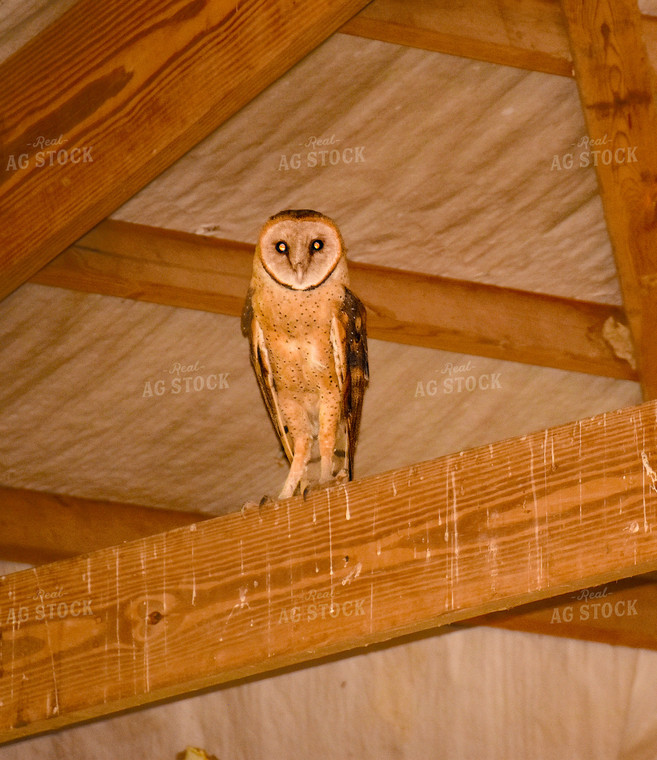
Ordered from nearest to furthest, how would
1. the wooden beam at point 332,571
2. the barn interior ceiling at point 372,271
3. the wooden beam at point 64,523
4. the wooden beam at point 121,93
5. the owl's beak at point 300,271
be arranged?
the wooden beam at point 332,571
the wooden beam at point 121,93
the owl's beak at point 300,271
the barn interior ceiling at point 372,271
the wooden beam at point 64,523

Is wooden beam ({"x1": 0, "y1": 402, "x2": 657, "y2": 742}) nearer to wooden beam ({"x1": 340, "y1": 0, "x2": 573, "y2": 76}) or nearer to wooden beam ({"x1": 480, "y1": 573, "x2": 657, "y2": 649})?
wooden beam ({"x1": 340, "y1": 0, "x2": 573, "y2": 76})

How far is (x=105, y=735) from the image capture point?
386cm

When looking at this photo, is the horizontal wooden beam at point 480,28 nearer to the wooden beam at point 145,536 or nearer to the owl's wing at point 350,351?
the owl's wing at point 350,351

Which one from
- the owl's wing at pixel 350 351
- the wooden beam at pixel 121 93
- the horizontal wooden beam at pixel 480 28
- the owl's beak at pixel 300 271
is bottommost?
the owl's wing at pixel 350 351

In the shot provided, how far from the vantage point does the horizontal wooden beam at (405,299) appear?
12.5ft

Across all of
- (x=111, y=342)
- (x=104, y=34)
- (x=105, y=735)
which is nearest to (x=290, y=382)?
(x=111, y=342)

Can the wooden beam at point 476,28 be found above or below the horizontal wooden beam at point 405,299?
above

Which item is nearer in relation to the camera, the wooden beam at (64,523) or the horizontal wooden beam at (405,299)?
the horizontal wooden beam at (405,299)

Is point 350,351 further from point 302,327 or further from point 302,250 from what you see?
point 302,250

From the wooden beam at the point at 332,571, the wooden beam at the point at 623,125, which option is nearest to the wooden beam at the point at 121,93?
the wooden beam at the point at 623,125

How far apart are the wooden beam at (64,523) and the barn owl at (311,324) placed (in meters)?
1.03

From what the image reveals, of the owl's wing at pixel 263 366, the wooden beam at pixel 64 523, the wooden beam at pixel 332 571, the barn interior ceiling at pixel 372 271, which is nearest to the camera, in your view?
the wooden beam at pixel 332 571

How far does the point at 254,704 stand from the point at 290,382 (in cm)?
119

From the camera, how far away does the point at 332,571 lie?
2.37 metres
